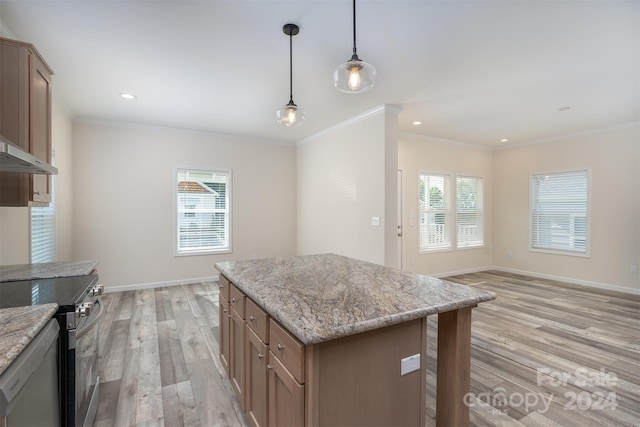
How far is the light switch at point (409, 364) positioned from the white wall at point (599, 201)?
5670 millimetres

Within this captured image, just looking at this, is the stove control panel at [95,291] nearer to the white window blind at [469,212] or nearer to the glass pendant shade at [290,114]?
the glass pendant shade at [290,114]

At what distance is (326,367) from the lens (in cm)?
115

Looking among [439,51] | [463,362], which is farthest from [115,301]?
[439,51]

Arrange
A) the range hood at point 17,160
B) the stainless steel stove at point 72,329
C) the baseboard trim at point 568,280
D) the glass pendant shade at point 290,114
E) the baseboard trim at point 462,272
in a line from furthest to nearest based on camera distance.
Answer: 1. the baseboard trim at point 462,272
2. the baseboard trim at point 568,280
3. the glass pendant shade at point 290,114
4. the stainless steel stove at point 72,329
5. the range hood at point 17,160

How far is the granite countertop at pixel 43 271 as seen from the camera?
191 cm

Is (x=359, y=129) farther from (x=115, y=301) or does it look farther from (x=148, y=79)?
(x=115, y=301)

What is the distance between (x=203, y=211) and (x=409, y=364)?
4.86 m

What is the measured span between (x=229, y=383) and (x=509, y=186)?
21.3 feet

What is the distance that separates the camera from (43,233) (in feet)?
11.1

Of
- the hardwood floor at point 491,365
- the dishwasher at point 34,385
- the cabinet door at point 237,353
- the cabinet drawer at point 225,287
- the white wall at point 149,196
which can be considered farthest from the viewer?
the white wall at point 149,196

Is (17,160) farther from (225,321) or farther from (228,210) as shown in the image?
(228,210)

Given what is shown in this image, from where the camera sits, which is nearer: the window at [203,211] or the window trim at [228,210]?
the window trim at [228,210]

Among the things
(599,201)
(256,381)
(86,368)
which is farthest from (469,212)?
(86,368)

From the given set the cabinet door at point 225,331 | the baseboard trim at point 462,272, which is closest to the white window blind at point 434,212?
the baseboard trim at point 462,272
